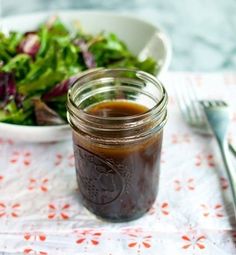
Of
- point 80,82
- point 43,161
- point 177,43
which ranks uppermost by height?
point 80,82

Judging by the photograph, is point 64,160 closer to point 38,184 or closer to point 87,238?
point 38,184

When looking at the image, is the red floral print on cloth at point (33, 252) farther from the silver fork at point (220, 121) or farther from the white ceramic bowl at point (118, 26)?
the white ceramic bowl at point (118, 26)

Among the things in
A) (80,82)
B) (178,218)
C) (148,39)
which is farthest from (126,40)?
(178,218)

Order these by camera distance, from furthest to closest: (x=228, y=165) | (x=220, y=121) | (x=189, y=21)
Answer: (x=189, y=21) < (x=220, y=121) < (x=228, y=165)

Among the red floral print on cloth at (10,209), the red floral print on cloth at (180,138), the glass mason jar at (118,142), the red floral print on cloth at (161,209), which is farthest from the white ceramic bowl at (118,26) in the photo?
the red floral print on cloth at (10,209)

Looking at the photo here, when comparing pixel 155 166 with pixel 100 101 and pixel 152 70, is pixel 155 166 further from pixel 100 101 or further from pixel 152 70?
pixel 152 70

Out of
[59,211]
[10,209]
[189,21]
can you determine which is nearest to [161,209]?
[59,211]

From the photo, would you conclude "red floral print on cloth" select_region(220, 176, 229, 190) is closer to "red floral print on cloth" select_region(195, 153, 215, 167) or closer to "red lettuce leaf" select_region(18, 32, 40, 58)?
A: "red floral print on cloth" select_region(195, 153, 215, 167)

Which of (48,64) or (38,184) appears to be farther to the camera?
(48,64)
